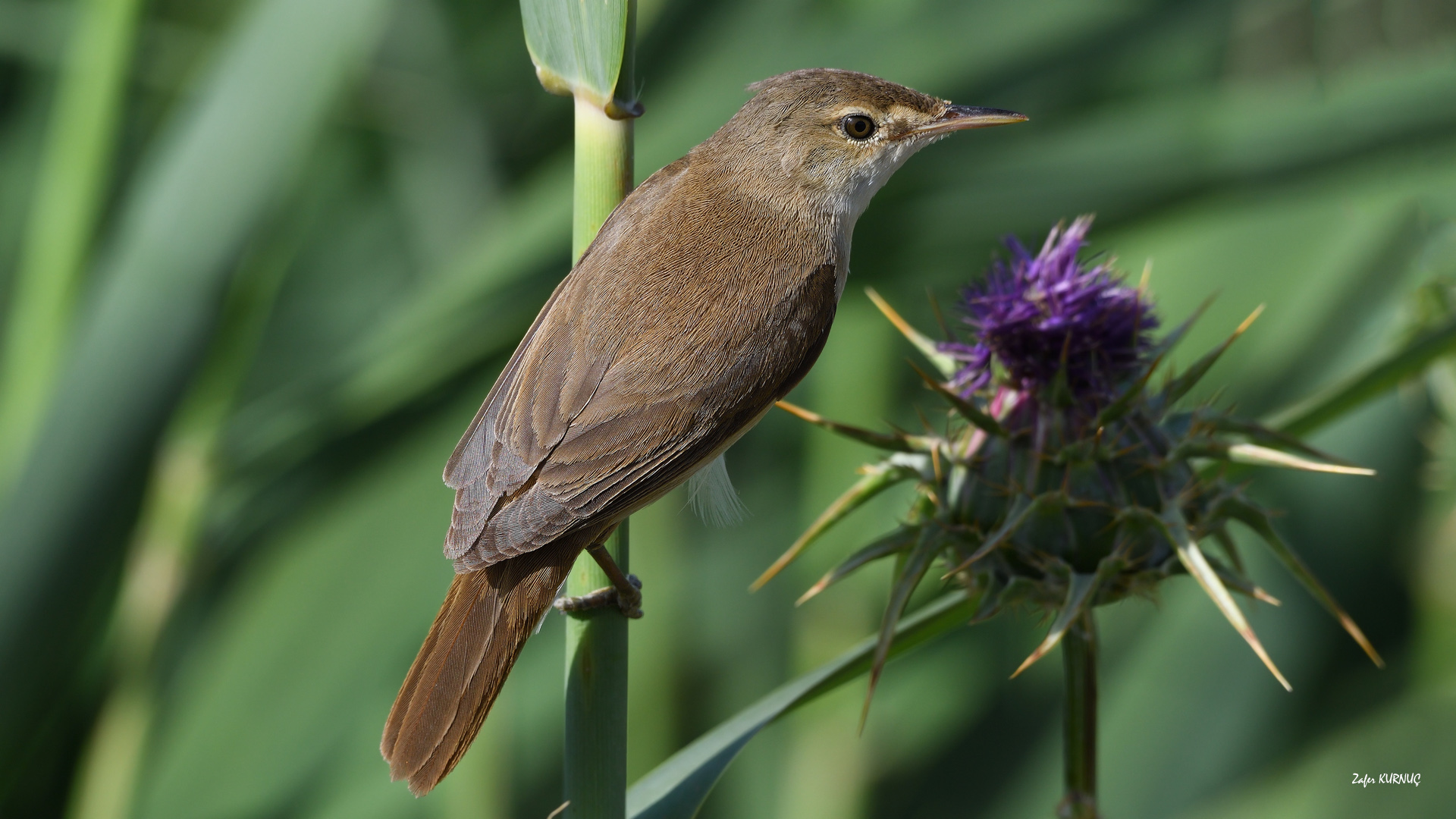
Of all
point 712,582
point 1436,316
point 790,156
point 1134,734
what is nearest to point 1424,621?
point 1134,734

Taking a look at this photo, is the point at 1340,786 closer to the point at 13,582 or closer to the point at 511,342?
the point at 511,342

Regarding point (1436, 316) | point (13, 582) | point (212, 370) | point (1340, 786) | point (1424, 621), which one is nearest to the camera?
point (13, 582)

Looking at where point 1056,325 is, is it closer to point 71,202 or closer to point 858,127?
point 858,127

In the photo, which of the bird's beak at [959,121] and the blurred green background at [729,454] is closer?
the bird's beak at [959,121]

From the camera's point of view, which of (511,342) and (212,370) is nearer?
(511,342)

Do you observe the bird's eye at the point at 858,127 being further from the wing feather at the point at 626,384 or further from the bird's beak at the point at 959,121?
the wing feather at the point at 626,384

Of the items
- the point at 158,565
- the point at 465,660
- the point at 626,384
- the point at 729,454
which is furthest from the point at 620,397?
the point at 729,454

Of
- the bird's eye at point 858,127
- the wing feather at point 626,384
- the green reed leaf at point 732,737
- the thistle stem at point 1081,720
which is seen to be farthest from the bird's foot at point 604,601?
the bird's eye at point 858,127
